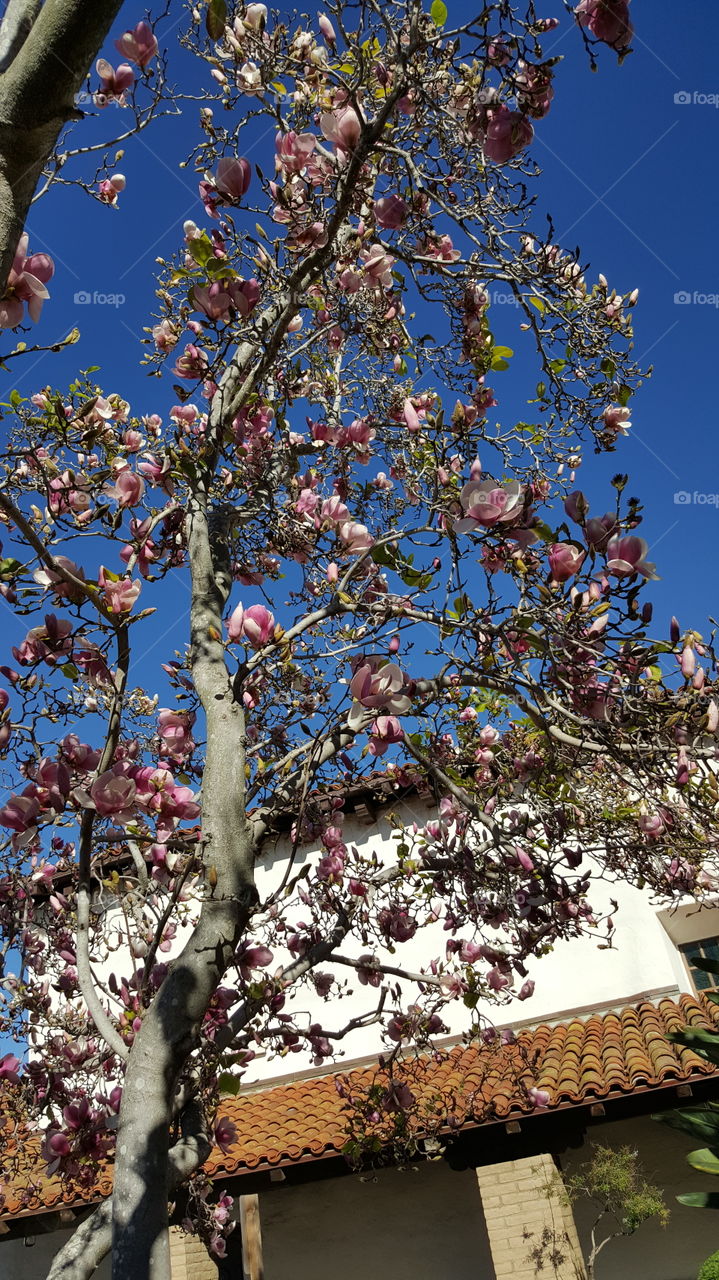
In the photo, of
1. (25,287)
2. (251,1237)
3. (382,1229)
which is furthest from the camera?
(382,1229)

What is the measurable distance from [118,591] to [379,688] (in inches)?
36.1

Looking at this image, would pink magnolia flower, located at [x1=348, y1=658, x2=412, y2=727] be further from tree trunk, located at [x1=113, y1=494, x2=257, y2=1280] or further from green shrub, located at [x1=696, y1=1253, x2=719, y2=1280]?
green shrub, located at [x1=696, y1=1253, x2=719, y2=1280]

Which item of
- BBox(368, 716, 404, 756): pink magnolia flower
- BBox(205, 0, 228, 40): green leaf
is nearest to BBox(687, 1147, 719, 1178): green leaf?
BBox(368, 716, 404, 756): pink magnolia flower

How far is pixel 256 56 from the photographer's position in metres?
3.60

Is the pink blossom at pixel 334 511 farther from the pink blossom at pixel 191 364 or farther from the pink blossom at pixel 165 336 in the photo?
the pink blossom at pixel 165 336

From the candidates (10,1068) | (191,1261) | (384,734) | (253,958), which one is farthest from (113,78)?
(191,1261)

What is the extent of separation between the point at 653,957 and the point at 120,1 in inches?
340

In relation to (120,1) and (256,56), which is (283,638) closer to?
(120,1)

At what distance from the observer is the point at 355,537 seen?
3266mm

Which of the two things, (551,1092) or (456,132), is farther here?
(551,1092)

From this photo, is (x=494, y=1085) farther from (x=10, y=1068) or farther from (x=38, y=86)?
(x=38, y=86)

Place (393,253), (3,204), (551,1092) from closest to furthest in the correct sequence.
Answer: (3,204)
(393,253)
(551,1092)

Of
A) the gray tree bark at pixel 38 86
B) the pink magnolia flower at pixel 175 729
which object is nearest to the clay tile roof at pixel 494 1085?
the pink magnolia flower at pixel 175 729

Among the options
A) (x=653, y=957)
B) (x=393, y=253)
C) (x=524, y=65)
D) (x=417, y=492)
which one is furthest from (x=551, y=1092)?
(x=524, y=65)
